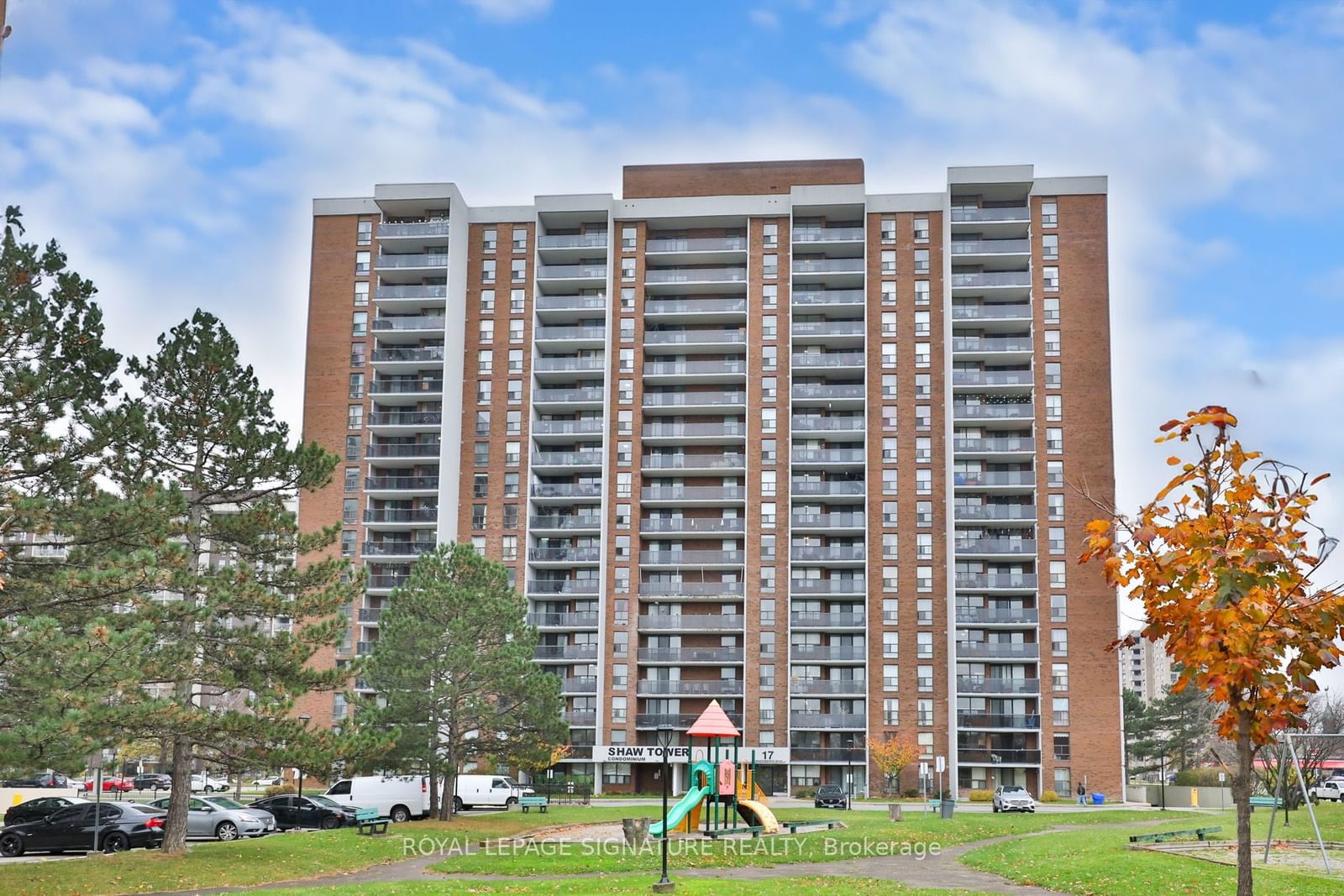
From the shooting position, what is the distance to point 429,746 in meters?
48.9

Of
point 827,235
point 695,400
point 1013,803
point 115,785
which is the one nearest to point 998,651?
point 1013,803

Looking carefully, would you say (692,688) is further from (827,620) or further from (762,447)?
(762,447)

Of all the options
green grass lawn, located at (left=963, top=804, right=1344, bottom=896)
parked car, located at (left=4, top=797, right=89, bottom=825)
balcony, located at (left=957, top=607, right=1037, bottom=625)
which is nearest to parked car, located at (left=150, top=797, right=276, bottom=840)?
parked car, located at (left=4, top=797, right=89, bottom=825)

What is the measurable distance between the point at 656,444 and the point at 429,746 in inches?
1813

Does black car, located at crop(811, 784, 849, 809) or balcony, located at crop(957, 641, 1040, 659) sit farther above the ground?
balcony, located at crop(957, 641, 1040, 659)

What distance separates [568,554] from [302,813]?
135 ft

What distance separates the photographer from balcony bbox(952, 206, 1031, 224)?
303ft

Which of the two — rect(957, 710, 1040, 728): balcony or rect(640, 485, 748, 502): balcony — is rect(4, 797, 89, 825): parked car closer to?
rect(640, 485, 748, 502): balcony

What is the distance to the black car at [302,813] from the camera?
165 ft

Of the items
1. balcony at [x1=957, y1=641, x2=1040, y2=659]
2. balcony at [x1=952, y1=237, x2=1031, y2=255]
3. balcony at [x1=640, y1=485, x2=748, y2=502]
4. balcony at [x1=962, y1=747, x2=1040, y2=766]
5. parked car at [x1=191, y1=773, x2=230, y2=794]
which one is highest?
balcony at [x1=952, y1=237, x2=1031, y2=255]

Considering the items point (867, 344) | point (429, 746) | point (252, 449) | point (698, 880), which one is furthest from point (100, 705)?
point (867, 344)

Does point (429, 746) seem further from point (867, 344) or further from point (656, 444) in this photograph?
point (867, 344)

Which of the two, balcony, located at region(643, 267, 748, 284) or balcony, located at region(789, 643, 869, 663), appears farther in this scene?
balcony, located at region(643, 267, 748, 284)

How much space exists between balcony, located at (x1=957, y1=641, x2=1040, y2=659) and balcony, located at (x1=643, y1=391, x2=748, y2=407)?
2288cm
